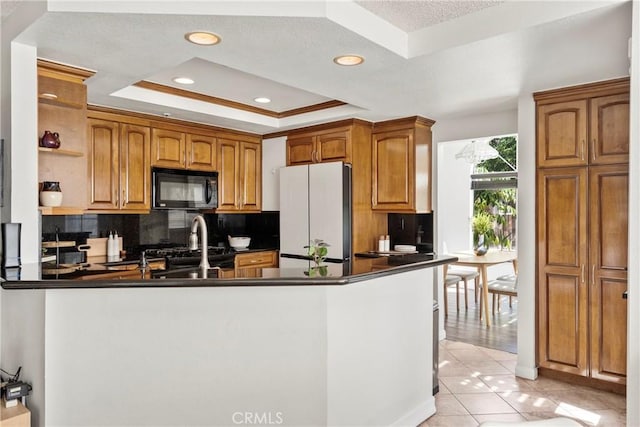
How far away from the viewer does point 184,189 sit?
15.1 feet

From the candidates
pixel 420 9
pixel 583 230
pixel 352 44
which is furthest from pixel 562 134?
pixel 352 44

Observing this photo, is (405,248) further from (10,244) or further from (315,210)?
(10,244)

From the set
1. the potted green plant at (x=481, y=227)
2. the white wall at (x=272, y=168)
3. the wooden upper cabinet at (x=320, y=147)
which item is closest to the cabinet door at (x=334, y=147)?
the wooden upper cabinet at (x=320, y=147)

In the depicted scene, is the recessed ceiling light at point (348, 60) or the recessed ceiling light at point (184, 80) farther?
the recessed ceiling light at point (184, 80)

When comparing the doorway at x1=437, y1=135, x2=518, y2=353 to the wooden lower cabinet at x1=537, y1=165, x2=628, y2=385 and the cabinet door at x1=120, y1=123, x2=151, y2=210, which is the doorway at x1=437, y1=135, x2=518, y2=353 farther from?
the cabinet door at x1=120, y1=123, x2=151, y2=210

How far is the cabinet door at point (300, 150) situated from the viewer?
4.82 m

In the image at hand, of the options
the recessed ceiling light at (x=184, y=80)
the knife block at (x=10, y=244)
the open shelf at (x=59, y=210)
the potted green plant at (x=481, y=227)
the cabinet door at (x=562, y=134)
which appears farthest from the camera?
the potted green plant at (x=481, y=227)

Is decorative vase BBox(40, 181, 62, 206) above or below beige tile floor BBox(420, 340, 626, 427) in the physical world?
above

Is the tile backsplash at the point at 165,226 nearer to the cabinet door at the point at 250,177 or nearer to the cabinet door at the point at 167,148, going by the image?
the cabinet door at the point at 250,177

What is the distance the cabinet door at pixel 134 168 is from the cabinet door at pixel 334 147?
170 centimetres

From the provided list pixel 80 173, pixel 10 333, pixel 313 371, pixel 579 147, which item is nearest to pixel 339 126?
pixel 579 147

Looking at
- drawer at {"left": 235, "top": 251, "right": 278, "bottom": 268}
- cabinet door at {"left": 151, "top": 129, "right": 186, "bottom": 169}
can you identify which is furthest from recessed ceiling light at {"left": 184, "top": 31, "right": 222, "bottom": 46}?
drawer at {"left": 235, "top": 251, "right": 278, "bottom": 268}

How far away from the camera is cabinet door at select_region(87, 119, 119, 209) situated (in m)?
4.00

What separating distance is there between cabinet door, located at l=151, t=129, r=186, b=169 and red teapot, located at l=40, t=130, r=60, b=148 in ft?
5.18
